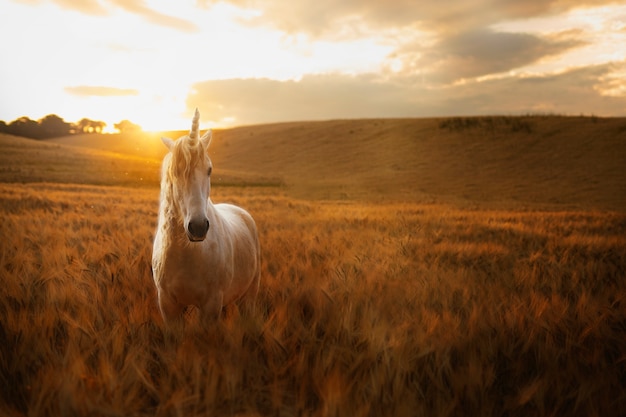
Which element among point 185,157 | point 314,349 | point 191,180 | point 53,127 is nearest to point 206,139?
point 185,157

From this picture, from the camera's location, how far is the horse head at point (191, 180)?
2406 mm

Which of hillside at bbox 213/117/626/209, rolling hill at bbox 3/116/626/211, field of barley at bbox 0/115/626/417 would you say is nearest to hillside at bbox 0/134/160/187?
rolling hill at bbox 3/116/626/211

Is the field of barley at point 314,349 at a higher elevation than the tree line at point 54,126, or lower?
lower

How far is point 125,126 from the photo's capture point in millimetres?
90125

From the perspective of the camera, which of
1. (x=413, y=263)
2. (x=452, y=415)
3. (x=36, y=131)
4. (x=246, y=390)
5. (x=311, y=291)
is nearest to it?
(x=452, y=415)

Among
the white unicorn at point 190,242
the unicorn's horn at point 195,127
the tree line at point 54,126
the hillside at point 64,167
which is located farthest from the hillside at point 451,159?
the tree line at point 54,126

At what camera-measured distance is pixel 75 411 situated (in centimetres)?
149

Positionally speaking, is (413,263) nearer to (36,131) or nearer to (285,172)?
(285,172)

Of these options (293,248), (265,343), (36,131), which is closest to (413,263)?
(293,248)

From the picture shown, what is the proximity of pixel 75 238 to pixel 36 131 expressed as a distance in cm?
9519

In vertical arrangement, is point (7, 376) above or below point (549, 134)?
below

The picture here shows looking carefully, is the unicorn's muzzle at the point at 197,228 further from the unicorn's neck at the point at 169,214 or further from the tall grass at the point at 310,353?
the tall grass at the point at 310,353

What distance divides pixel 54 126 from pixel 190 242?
104755 mm

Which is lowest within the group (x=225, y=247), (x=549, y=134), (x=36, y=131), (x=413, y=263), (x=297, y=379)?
(x=413, y=263)
